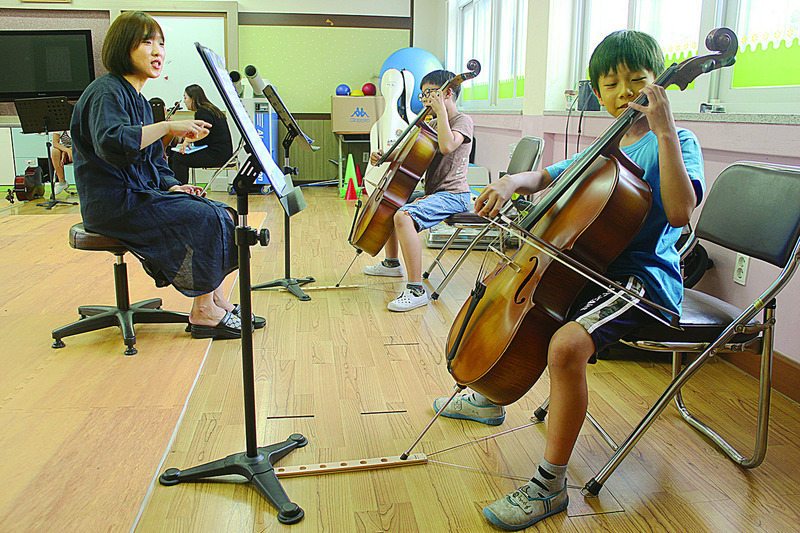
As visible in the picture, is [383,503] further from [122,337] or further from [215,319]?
[122,337]

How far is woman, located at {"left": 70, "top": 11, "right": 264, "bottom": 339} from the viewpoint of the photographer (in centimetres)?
205

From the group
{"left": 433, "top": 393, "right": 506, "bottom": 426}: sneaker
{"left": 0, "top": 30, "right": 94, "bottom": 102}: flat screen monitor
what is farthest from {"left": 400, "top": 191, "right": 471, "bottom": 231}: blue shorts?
{"left": 0, "top": 30, "right": 94, "bottom": 102}: flat screen monitor

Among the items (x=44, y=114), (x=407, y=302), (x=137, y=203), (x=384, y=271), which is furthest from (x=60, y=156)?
(x=407, y=302)

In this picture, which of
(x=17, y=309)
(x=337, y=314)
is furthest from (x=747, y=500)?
(x=17, y=309)

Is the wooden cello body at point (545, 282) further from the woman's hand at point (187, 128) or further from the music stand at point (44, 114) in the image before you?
the music stand at point (44, 114)

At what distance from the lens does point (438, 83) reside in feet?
10.2

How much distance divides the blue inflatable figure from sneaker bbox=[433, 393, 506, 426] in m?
5.09

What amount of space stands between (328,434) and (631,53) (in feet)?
4.14

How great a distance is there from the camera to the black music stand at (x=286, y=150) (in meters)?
2.74

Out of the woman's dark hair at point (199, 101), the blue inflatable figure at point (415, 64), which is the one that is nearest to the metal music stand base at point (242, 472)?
the woman's dark hair at point (199, 101)

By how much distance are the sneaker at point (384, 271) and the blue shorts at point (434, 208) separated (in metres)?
0.52

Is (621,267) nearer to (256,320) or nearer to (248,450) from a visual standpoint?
(248,450)

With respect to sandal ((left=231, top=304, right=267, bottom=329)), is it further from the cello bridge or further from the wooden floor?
the cello bridge

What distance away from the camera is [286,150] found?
3.14 m
